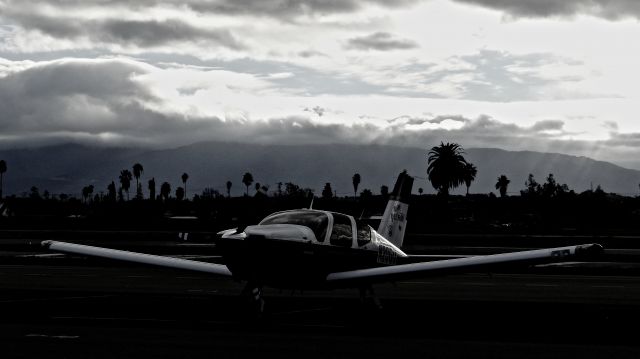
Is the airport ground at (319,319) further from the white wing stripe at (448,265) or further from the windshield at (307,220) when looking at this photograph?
the windshield at (307,220)

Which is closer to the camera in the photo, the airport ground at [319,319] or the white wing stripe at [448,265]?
the airport ground at [319,319]

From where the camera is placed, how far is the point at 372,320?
61.8 ft

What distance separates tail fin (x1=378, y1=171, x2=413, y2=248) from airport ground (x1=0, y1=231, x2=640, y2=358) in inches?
77.5

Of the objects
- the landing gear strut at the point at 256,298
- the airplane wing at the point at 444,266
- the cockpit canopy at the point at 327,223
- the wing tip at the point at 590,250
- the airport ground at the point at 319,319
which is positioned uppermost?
the cockpit canopy at the point at 327,223

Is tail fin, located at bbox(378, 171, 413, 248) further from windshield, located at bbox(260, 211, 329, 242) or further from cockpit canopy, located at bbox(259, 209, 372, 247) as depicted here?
windshield, located at bbox(260, 211, 329, 242)

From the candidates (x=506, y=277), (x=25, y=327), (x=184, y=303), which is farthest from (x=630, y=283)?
(x=25, y=327)

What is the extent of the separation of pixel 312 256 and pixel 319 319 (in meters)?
1.47

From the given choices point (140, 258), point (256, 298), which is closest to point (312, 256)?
point (256, 298)

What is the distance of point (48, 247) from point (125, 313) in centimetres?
403

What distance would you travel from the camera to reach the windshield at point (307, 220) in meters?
19.5

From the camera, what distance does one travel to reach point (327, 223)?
20.0m

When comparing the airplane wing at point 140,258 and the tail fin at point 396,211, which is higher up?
the tail fin at point 396,211

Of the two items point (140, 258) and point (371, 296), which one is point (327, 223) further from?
point (140, 258)

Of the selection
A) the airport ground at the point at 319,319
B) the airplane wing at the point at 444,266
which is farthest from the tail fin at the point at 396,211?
the airplane wing at the point at 444,266
